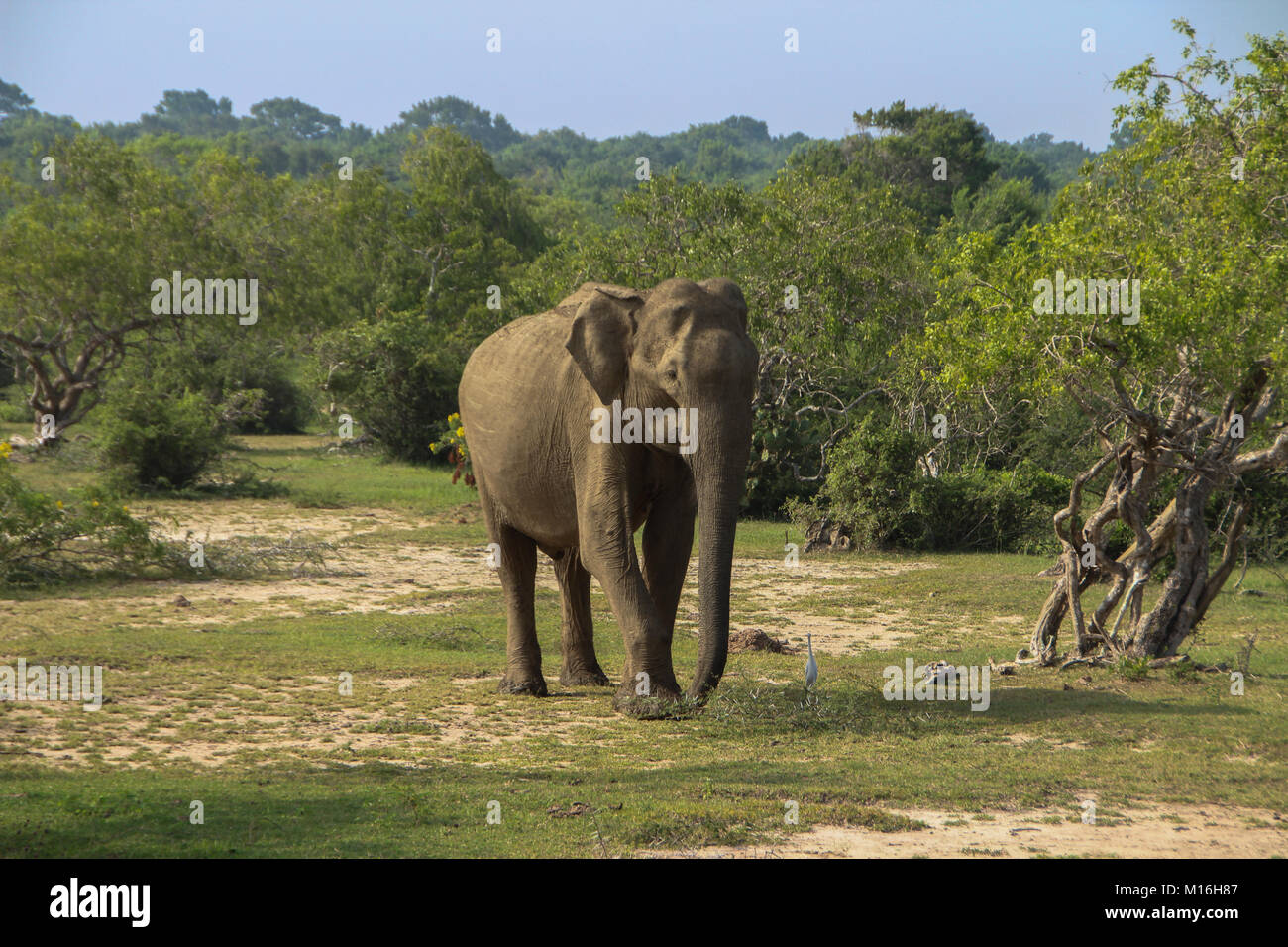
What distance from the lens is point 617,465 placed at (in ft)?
33.1

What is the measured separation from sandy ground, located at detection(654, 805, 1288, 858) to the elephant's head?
2368mm

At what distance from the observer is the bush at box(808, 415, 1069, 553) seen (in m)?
21.5

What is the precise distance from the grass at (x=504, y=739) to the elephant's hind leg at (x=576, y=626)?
215 millimetres

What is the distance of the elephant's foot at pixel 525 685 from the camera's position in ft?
37.0

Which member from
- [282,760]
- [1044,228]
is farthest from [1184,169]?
[282,760]

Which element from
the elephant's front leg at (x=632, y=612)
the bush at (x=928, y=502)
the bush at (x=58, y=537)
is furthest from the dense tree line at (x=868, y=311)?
the bush at (x=58, y=537)

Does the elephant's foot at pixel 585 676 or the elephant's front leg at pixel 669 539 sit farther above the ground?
the elephant's front leg at pixel 669 539

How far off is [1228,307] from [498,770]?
7.07 m

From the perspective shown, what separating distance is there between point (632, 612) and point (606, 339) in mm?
2105

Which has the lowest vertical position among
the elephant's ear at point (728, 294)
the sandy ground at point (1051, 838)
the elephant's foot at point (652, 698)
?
the sandy ground at point (1051, 838)

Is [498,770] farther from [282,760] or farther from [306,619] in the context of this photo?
[306,619]

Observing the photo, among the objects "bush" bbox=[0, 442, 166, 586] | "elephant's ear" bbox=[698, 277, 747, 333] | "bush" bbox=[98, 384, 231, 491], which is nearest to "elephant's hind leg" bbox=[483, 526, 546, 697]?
"elephant's ear" bbox=[698, 277, 747, 333]

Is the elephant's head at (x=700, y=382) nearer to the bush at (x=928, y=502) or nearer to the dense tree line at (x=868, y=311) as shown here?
the dense tree line at (x=868, y=311)

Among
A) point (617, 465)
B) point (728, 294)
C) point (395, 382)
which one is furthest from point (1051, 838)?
point (395, 382)
